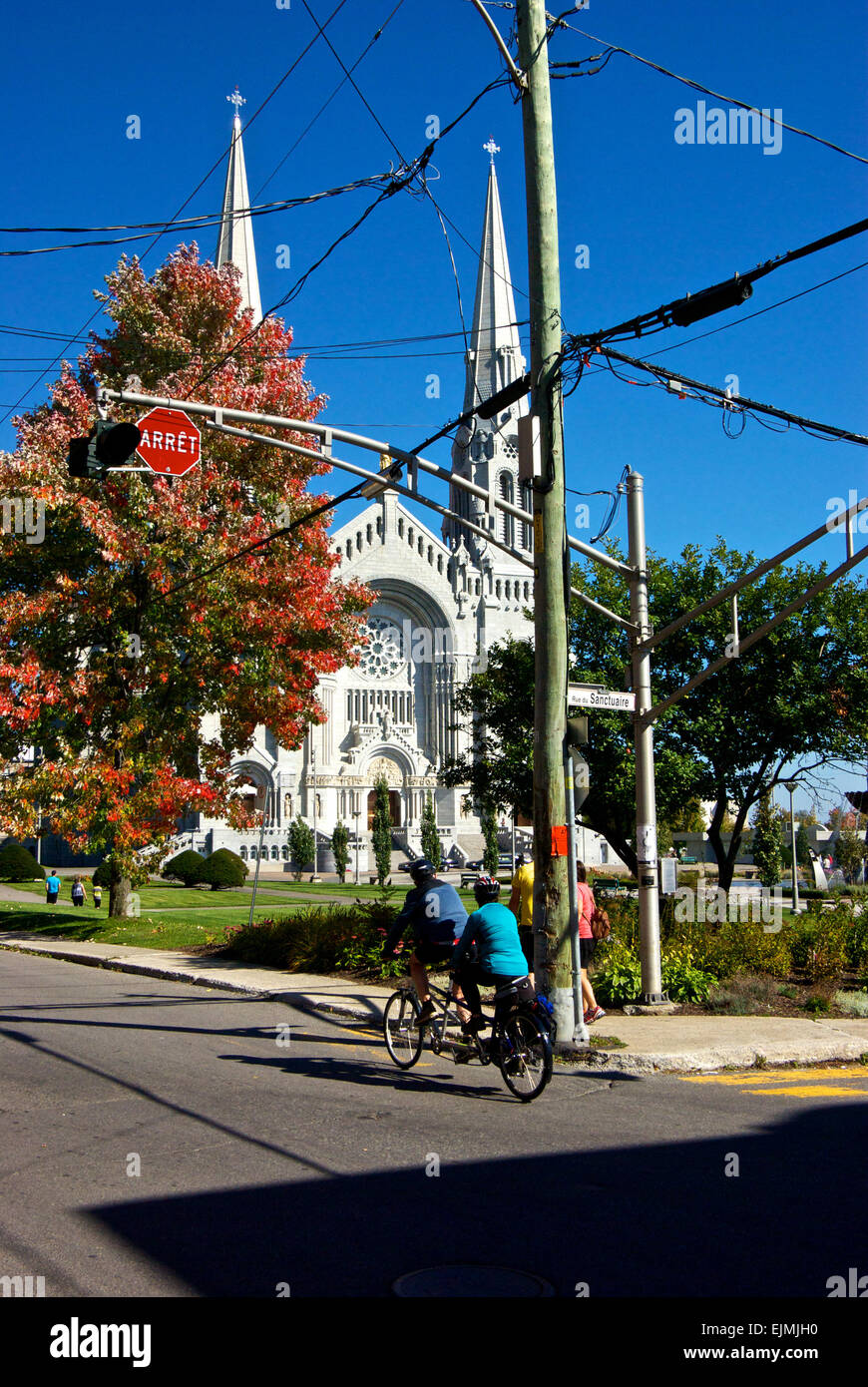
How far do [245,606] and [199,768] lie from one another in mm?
4486

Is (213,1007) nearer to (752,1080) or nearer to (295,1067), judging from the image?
(295,1067)

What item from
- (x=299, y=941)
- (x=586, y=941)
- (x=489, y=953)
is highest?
(x=489, y=953)

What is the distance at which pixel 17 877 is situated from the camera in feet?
158

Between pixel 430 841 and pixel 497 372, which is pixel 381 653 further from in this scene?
pixel 497 372

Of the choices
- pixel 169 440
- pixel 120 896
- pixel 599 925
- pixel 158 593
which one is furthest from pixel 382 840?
pixel 599 925

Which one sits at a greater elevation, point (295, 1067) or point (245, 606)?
point (245, 606)

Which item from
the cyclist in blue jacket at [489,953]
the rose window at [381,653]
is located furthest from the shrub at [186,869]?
the cyclist in blue jacket at [489,953]

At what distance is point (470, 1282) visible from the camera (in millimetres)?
4875

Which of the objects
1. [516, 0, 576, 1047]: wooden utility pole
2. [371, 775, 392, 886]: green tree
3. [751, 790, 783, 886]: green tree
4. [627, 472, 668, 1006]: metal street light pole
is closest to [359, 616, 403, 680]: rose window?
[371, 775, 392, 886]: green tree

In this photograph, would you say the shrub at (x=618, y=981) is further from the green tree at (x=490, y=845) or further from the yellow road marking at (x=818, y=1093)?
the green tree at (x=490, y=845)

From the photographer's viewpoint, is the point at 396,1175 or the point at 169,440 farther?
the point at 169,440

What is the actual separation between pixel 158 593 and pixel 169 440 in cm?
531

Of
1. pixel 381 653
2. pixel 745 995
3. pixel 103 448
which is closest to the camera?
pixel 103 448
